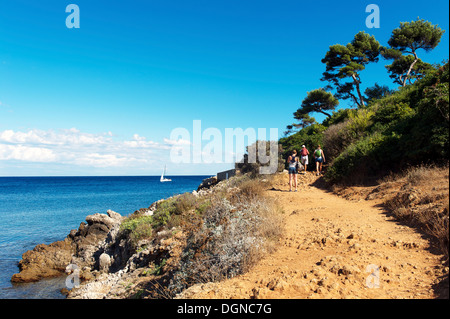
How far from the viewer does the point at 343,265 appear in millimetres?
4742

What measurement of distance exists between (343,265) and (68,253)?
15.5m

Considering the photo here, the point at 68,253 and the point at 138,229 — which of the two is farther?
the point at 68,253

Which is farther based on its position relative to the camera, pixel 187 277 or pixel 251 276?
pixel 187 277

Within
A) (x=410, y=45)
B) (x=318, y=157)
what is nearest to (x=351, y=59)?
(x=410, y=45)

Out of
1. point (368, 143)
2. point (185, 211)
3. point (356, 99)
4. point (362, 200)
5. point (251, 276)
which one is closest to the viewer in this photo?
point (251, 276)

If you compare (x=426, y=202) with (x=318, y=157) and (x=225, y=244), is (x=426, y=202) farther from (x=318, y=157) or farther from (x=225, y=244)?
(x=318, y=157)

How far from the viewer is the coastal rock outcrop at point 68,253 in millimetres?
13469

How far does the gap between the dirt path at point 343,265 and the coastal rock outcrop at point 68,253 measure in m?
10.3

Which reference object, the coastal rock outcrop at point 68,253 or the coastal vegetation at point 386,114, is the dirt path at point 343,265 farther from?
the coastal rock outcrop at point 68,253

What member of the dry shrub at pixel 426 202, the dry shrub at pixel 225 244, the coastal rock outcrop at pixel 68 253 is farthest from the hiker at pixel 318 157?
the coastal rock outcrop at pixel 68 253
